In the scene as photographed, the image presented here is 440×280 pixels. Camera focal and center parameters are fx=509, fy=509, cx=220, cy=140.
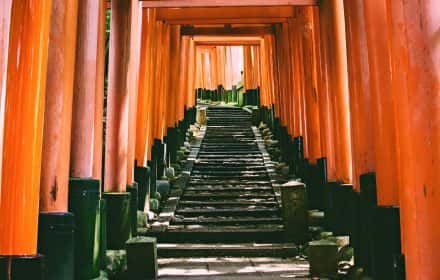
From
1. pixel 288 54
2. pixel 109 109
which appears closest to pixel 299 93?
pixel 288 54

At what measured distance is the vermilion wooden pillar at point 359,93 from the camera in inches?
230

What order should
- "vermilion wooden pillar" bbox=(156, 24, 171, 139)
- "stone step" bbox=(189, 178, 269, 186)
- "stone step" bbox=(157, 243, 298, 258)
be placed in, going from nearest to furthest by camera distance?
"stone step" bbox=(157, 243, 298, 258)
"stone step" bbox=(189, 178, 269, 186)
"vermilion wooden pillar" bbox=(156, 24, 171, 139)

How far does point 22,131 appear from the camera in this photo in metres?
3.87

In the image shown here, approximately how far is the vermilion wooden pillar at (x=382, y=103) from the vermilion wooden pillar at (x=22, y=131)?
3.08 meters

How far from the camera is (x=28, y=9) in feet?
12.9

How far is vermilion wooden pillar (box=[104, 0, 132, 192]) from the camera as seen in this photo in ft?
24.4

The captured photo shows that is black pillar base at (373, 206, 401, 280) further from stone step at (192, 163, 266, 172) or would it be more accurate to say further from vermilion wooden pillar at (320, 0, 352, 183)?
stone step at (192, 163, 266, 172)

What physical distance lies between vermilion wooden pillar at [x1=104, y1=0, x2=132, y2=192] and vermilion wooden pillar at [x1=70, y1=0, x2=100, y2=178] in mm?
1443

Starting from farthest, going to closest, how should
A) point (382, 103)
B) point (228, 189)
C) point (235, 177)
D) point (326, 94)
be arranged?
point (235, 177) → point (228, 189) → point (326, 94) → point (382, 103)

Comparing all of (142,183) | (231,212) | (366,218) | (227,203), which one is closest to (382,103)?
(366,218)

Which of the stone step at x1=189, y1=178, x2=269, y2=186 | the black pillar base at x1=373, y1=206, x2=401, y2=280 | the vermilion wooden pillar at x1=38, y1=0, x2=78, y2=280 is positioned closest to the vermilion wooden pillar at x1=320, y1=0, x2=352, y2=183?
the black pillar base at x1=373, y1=206, x2=401, y2=280

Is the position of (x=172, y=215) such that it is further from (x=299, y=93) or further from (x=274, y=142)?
(x=274, y=142)

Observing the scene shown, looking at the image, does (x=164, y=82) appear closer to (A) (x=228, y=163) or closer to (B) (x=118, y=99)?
(A) (x=228, y=163)

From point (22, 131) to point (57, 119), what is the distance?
90cm
